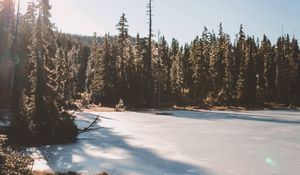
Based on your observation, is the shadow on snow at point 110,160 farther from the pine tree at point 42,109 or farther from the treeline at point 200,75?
the treeline at point 200,75

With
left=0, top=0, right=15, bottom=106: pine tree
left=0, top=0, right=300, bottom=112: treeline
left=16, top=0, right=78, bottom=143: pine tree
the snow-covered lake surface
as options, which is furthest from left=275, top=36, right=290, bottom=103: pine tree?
left=16, top=0, right=78, bottom=143: pine tree

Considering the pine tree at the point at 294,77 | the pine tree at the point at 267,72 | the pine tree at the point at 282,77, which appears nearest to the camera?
the pine tree at the point at 282,77

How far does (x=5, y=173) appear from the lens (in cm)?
996

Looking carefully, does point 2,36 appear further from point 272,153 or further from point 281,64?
point 281,64

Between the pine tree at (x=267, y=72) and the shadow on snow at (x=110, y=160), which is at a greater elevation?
the pine tree at (x=267, y=72)

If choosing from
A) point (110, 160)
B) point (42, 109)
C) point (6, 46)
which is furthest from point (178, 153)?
point (6, 46)

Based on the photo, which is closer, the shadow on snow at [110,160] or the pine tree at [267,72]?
the shadow on snow at [110,160]

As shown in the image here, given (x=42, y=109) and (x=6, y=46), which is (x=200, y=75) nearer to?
(x=6, y=46)

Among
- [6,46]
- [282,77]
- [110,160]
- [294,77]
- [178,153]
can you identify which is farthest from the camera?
[294,77]

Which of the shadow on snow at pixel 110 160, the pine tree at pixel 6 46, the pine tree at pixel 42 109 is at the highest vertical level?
the pine tree at pixel 6 46

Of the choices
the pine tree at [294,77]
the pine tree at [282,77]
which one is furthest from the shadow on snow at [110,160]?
the pine tree at [294,77]

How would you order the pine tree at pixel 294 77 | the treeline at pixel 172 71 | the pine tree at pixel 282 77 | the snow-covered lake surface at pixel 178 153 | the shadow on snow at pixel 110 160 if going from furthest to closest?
1. the pine tree at pixel 294 77
2. the pine tree at pixel 282 77
3. the treeline at pixel 172 71
4. the snow-covered lake surface at pixel 178 153
5. the shadow on snow at pixel 110 160

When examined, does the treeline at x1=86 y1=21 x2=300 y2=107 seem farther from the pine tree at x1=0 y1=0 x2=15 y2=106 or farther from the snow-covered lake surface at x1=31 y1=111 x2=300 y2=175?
the snow-covered lake surface at x1=31 y1=111 x2=300 y2=175

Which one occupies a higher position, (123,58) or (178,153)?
(123,58)
